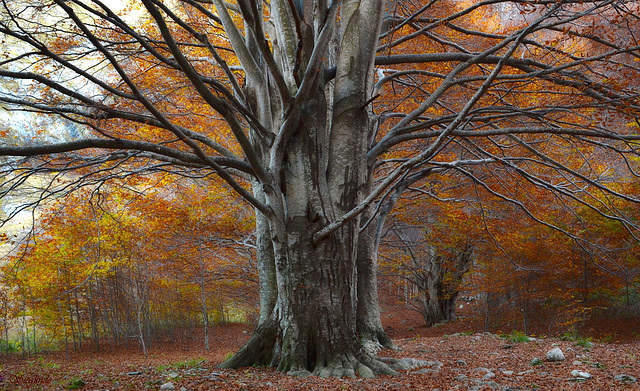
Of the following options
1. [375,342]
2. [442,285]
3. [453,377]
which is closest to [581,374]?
[453,377]

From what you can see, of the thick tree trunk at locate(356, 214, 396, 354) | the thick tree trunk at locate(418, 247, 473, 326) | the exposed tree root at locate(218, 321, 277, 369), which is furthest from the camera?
the thick tree trunk at locate(418, 247, 473, 326)

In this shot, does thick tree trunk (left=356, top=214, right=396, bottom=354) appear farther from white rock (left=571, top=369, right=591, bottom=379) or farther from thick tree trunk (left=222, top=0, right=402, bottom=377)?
white rock (left=571, top=369, right=591, bottom=379)

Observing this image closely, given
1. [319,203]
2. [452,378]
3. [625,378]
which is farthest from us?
[319,203]

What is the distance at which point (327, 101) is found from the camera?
16.0ft

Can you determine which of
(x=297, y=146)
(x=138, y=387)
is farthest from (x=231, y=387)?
(x=297, y=146)

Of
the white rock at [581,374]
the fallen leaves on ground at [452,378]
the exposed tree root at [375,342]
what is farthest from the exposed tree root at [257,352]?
the white rock at [581,374]

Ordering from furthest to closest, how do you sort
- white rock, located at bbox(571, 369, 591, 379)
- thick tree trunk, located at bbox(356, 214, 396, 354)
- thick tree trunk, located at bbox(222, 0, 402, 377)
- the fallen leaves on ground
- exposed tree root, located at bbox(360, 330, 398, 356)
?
1. thick tree trunk, located at bbox(356, 214, 396, 354)
2. exposed tree root, located at bbox(360, 330, 398, 356)
3. thick tree trunk, located at bbox(222, 0, 402, 377)
4. white rock, located at bbox(571, 369, 591, 379)
5. the fallen leaves on ground

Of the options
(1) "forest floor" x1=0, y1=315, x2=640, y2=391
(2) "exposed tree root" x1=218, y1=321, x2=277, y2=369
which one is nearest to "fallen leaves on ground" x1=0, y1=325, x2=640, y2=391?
(1) "forest floor" x1=0, y1=315, x2=640, y2=391

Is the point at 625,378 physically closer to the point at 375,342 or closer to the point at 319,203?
the point at 375,342

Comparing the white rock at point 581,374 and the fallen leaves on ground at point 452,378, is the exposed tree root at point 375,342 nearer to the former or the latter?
the fallen leaves on ground at point 452,378

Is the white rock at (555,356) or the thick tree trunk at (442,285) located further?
the thick tree trunk at (442,285)

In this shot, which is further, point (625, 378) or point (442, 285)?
point (442, 285)

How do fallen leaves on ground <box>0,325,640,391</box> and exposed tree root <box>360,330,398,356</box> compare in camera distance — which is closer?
fallen leaves on ground <box>0,325,640,391</box>

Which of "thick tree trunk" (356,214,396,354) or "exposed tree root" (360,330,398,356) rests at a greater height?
"thick tree trunk" (356,214,396,354)
